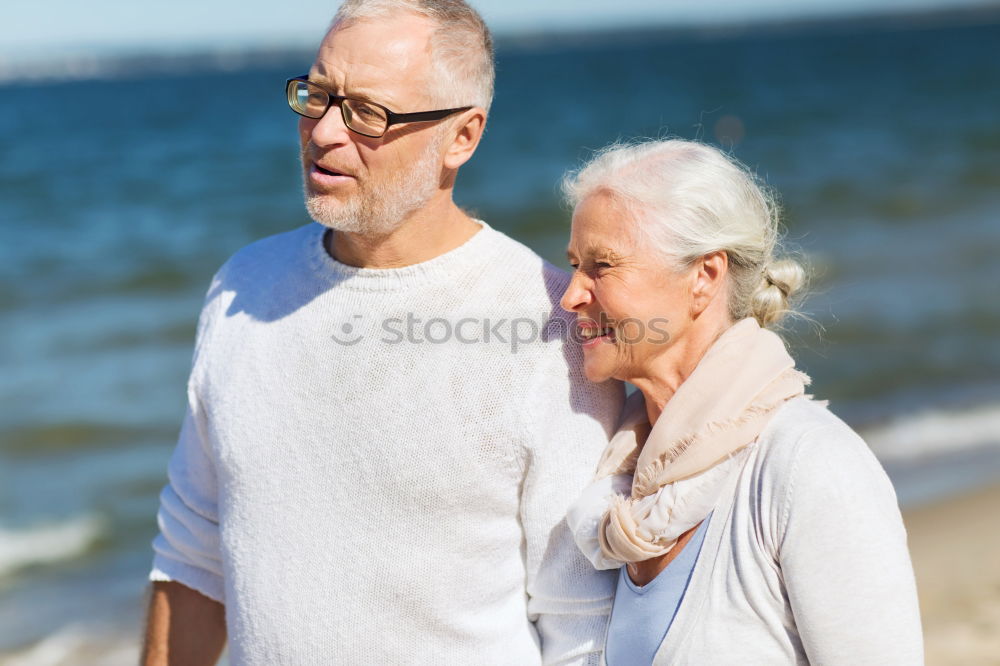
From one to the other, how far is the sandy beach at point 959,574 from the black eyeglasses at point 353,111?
285 centimetres

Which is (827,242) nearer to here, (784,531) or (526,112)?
(784,531)

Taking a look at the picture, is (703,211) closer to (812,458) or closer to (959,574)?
(812,458)

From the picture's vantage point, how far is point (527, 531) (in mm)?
2229

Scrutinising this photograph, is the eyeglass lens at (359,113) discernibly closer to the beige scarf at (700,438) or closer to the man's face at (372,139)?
the man's face at (372,139)

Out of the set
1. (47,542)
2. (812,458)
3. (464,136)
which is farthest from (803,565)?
Result: (47,542)

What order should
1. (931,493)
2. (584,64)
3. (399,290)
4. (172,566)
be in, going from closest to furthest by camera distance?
(399,290) → (172,566) → (931,493) → (584,64)

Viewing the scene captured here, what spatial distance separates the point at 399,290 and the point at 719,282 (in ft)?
2.25

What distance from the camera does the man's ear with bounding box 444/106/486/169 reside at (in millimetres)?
2361

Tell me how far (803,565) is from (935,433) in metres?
4.86

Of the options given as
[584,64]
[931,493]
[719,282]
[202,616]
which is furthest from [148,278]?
[584,64]

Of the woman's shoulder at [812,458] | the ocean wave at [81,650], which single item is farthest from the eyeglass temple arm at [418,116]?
the ocean wave at [81,650]

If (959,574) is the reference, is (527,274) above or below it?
above

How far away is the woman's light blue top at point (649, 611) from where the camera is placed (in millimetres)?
2039

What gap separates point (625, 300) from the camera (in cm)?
216
